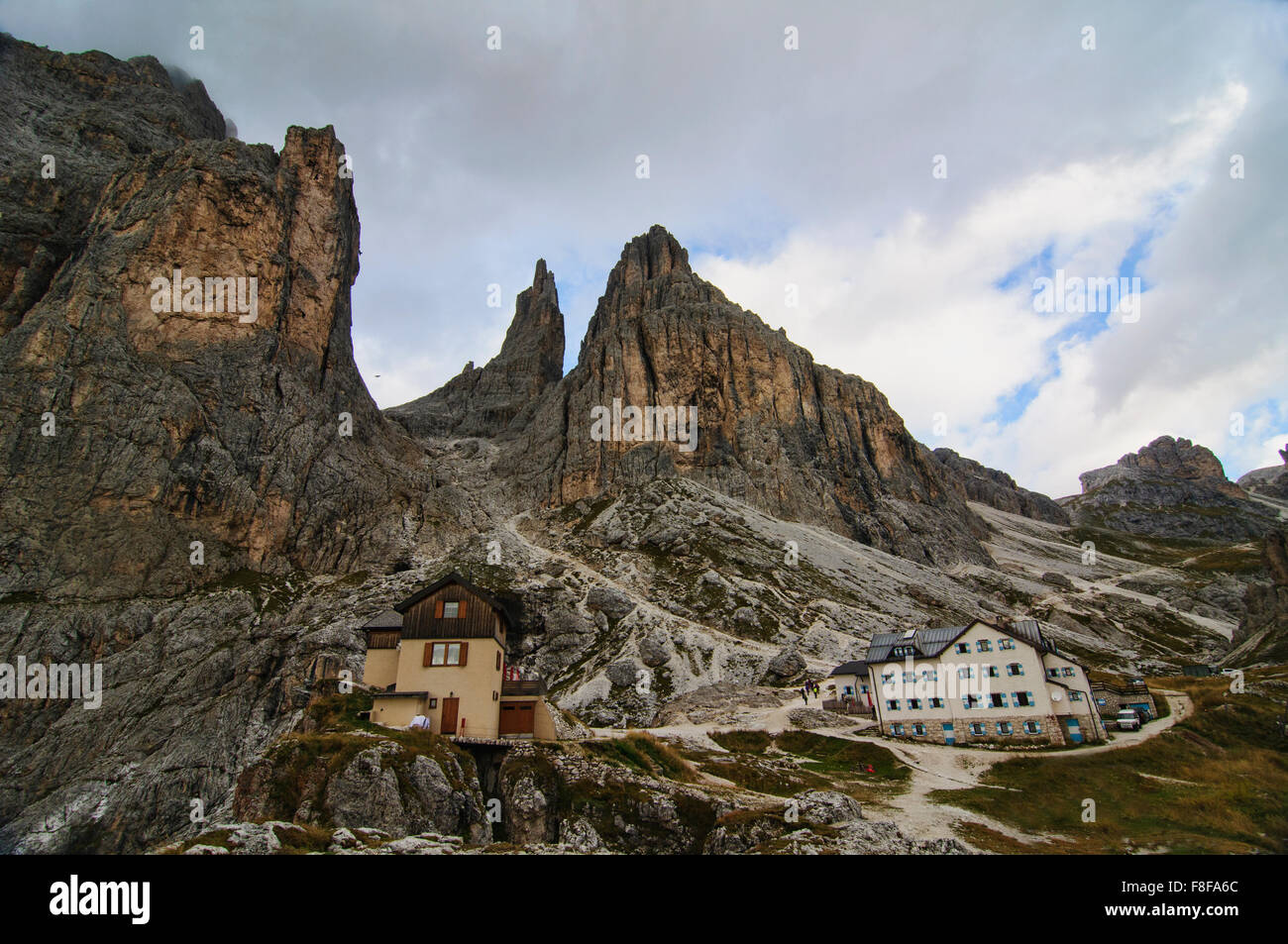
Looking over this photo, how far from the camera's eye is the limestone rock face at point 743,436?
490 ft

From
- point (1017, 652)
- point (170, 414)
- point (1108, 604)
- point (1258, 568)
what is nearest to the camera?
point (1017, 652)

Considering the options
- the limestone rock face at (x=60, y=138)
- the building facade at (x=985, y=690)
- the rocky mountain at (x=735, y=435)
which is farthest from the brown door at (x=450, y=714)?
the limestone rock face at (x=60, y=138)

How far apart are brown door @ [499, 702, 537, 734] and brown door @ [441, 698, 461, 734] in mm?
3394

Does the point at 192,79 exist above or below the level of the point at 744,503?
above

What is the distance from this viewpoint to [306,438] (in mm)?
120312

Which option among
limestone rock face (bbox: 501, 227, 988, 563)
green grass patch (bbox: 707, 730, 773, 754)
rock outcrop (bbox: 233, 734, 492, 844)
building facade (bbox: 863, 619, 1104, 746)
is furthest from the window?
limestone rock face (bbox: 501, 227, 988, 563)

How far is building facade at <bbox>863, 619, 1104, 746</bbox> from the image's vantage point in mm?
48750

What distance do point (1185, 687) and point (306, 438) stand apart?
133118 mm

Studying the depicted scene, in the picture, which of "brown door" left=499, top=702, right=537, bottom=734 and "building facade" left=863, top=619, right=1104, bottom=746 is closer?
"brown door" left=499, top=702, right=537, bottom=734

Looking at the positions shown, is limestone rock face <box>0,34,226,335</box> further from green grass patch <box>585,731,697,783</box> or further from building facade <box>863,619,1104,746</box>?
building facade <box>863,619,1104,746</box>

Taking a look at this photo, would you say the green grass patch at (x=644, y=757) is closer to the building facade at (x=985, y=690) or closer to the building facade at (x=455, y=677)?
the building facade at (x=455, y=677)

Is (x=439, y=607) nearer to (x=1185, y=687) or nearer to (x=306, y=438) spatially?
(x=1185, y=687)
